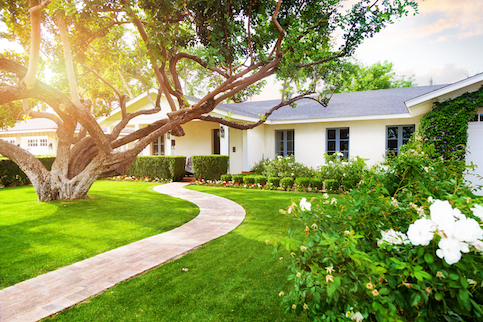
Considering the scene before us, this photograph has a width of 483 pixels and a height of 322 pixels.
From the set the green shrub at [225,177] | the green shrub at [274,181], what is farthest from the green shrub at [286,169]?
the green shrub at [225,177]

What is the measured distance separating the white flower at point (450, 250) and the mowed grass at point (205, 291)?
1.02 m

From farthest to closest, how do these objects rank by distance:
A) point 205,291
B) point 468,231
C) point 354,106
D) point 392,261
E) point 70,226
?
1. point 354,106
2. point 70,226
3. point 205,291
4. point 392,261
5. point 468,231

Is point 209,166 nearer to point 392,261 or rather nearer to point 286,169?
point 286,169

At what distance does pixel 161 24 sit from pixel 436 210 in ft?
23.0

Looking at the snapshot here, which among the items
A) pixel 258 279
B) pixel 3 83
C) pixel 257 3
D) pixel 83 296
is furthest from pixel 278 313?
pixel 3 83

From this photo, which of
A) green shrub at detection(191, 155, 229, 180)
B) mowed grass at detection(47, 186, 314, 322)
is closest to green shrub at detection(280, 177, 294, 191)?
green shrub at detection(191, 155, 229, 180)

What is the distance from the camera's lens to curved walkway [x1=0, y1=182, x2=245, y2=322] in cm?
296

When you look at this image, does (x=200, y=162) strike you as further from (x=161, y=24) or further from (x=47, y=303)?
(x=47, y=303)

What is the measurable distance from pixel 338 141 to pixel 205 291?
40.7ft

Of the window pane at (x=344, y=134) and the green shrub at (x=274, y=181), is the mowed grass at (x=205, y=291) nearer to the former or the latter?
the green shrub at (x=274, y=181)

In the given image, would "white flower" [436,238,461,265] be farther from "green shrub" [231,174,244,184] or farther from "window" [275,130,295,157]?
"window" [275,130,295,157]

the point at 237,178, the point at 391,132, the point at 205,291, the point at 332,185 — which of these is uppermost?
the point at 391,132

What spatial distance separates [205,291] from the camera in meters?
3.31

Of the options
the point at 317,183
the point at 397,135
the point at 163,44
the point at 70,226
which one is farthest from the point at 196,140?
the point at 70,226
